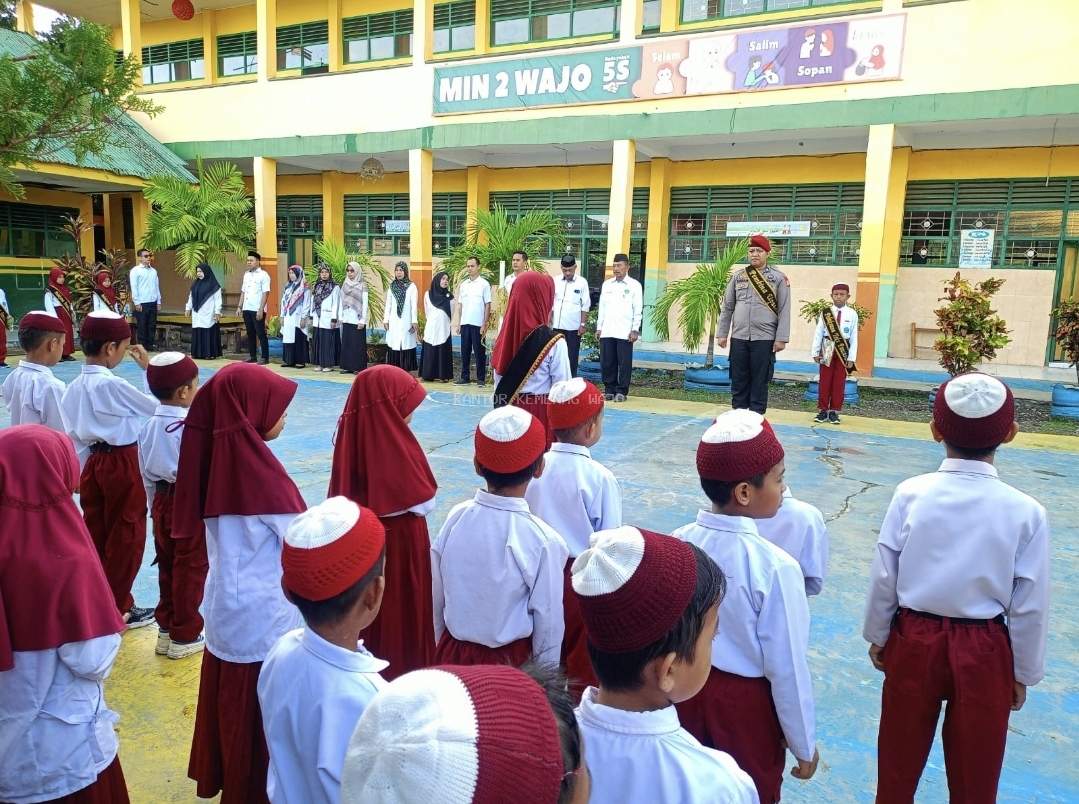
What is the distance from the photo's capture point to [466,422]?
7.57 meters

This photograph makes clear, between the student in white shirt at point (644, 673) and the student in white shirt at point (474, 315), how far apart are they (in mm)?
9277

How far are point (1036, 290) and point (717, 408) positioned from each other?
20.5 feet

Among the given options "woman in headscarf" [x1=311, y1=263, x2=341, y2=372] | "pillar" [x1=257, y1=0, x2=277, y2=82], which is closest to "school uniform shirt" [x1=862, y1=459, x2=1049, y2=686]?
"woman in headscarf" [x1=311, y1=263, x2=341, y2=372]

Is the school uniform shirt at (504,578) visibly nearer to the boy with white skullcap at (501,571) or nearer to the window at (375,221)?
the boy with white skullcap at (501,571)

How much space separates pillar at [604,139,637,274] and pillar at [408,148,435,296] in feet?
11.0

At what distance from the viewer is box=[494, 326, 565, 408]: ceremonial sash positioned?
183 inches

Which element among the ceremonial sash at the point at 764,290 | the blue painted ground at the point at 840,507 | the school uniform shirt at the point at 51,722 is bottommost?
the blue painted ground at the point at 840,507

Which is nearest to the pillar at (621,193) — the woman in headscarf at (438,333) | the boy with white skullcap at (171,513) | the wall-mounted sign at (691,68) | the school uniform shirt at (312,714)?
the wall-mounted sign at (691,68)

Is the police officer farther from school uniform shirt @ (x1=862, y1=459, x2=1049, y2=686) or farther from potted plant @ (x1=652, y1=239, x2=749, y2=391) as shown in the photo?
school uniform shirt @ (x1=862, y1=459, x2=1049, y2=686)

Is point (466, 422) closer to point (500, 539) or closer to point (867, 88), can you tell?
point (500, 539)

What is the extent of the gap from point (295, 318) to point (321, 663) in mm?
10630

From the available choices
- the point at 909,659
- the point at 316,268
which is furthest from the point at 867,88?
the point at 909,659

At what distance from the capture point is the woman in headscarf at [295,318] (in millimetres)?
11320

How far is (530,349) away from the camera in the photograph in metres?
4.65
